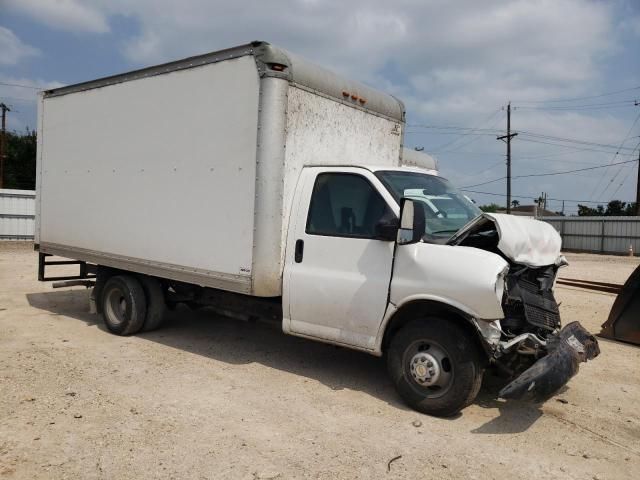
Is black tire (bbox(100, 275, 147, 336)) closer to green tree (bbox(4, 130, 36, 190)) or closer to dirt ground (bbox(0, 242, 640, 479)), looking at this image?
dirt ground (bbox(0, 242, 640, 479))

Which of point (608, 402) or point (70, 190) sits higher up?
point (70, 190)

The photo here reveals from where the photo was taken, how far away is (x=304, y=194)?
557cm

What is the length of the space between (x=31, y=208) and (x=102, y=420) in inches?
956

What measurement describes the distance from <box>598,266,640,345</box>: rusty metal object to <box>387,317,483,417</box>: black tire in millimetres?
3866

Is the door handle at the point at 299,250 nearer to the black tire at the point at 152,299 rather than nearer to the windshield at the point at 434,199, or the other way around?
the windshield at the point at 434,199

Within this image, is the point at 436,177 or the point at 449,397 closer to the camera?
the point at 449,397

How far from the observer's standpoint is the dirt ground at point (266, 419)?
383 cm

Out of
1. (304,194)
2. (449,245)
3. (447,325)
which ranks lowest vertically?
(447,325)

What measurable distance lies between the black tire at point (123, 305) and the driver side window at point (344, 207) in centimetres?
304

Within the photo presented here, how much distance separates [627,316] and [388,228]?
461 cm

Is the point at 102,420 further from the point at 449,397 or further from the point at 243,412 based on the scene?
the point at 449,397

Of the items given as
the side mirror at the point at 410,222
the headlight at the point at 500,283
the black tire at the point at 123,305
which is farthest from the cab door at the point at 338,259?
the black tire at the point at 123,305

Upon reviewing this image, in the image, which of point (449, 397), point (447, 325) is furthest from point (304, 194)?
point (449, 397)

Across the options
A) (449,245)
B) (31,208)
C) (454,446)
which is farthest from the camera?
(31,208)
